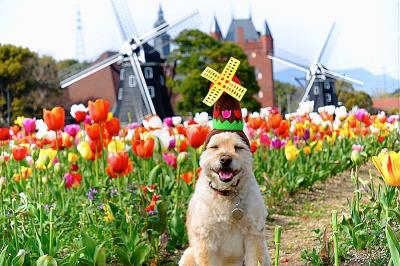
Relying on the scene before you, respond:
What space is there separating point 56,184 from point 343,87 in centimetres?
4142

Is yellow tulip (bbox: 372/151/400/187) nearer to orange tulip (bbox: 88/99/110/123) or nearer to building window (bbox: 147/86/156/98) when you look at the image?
orange tulip (bbox: 88/99/110/123)

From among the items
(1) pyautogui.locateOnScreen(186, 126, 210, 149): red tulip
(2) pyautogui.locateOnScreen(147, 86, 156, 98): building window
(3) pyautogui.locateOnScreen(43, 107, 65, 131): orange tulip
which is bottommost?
(1) pyautogui.locateOnScreen(186, 126, 210, 149): red tulip

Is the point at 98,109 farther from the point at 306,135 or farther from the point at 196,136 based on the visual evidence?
the point at 306,135

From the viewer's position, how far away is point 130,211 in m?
2.76

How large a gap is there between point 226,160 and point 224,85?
0.34 meters

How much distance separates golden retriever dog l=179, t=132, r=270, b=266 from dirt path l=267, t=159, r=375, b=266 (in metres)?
0.76

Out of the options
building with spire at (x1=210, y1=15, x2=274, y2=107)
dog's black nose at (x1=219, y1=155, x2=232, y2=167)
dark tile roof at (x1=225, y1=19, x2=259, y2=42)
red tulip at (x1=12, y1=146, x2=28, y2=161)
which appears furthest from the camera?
dark tile roof at (x1=225, y1=19, x2=259, y2=42)

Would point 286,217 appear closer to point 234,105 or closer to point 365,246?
point 365,246

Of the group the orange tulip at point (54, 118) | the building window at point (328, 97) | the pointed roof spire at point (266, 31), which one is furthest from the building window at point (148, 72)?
the pointed roof spire at point (266, 31)

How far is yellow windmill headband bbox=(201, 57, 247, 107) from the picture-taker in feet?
6.84

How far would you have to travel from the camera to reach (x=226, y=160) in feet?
6.17

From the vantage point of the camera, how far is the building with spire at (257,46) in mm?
50812

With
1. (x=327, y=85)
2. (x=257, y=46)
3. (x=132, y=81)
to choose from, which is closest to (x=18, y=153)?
(x=132, y=81)

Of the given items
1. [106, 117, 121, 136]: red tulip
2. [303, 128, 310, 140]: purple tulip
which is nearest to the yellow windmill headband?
[106, 117, 121, 136]: red tulip
